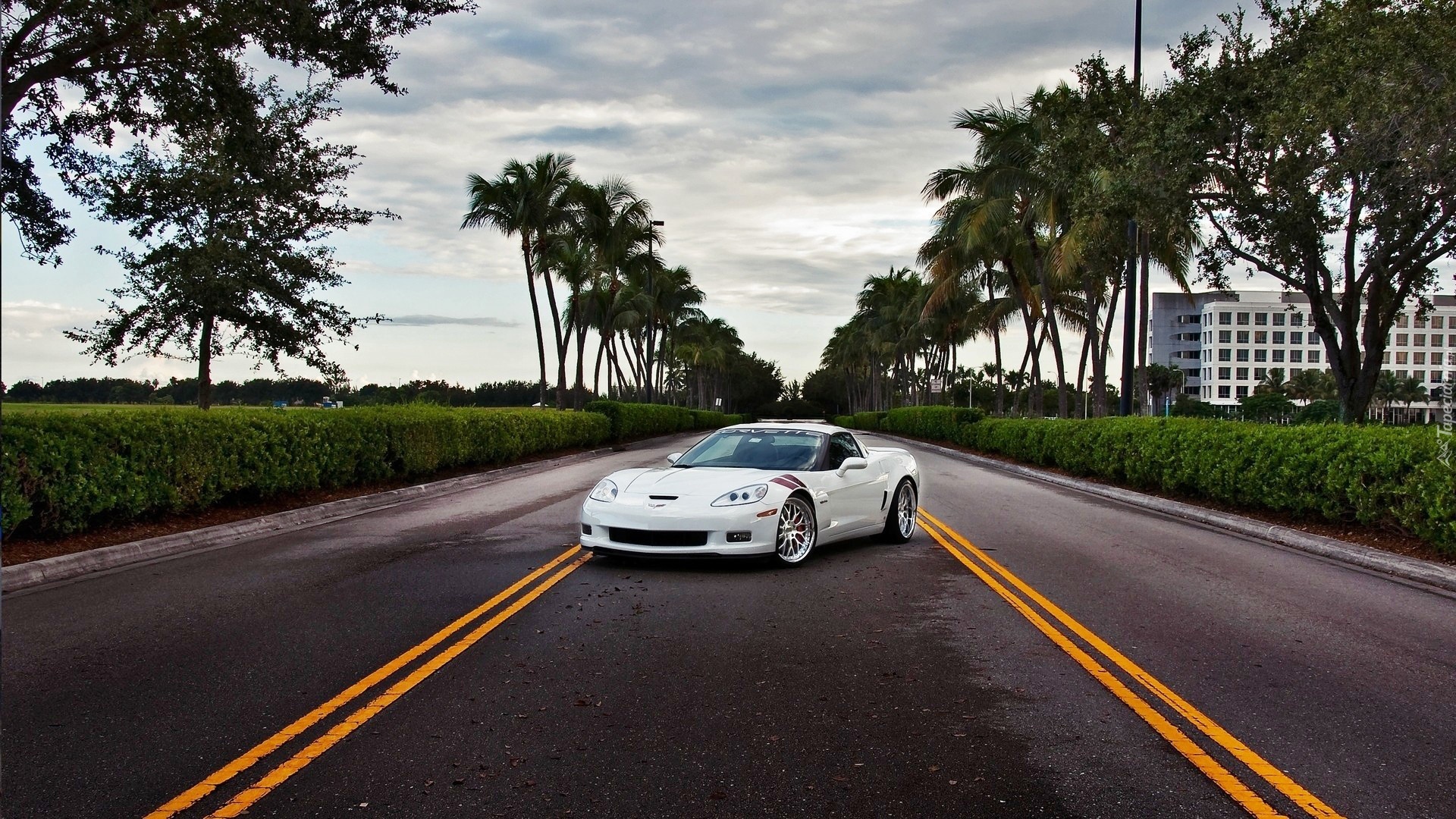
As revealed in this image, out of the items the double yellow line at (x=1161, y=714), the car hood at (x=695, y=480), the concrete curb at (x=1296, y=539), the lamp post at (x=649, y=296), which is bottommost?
the concrete curb at (x=1296, y=539)

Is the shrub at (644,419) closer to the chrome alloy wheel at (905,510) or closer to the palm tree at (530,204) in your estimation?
the palm tree at (530,204)

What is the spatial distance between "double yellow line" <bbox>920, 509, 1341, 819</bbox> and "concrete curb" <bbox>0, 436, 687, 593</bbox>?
5733 millimetres

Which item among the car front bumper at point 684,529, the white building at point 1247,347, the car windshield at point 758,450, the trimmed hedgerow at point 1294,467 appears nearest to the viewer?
the car front bumper at point 684,529

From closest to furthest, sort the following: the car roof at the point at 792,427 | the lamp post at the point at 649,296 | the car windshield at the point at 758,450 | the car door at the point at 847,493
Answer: the car door at the point at 847,493
the car windshield at the point at 758,450
the car roof at the point at 792,427
the lamp post at the point at 649,296

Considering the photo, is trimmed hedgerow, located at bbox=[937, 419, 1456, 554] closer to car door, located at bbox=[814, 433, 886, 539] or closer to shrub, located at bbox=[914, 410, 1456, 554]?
shrub, located at bbox=[914, 410, 1456, 554]

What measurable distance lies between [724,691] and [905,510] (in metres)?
6.46

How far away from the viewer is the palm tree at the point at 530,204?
3438cm

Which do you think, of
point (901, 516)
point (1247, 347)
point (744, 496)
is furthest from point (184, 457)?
point (1247, 347)

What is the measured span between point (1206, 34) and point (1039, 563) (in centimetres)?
1525

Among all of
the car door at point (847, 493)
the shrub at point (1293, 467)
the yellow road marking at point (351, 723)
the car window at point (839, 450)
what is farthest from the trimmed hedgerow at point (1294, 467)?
the yellow road marking at point (351, 723)

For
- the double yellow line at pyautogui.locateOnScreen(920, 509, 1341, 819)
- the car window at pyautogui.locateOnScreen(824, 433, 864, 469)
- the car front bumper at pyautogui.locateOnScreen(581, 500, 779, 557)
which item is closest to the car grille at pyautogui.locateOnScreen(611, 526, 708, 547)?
the car front bumper at pyautogui.locateOnScreen(581, 500, 779, 557)

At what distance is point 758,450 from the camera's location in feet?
33.9

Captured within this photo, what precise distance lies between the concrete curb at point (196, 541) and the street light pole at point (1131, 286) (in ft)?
49.7

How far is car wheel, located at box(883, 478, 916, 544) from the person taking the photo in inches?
435
